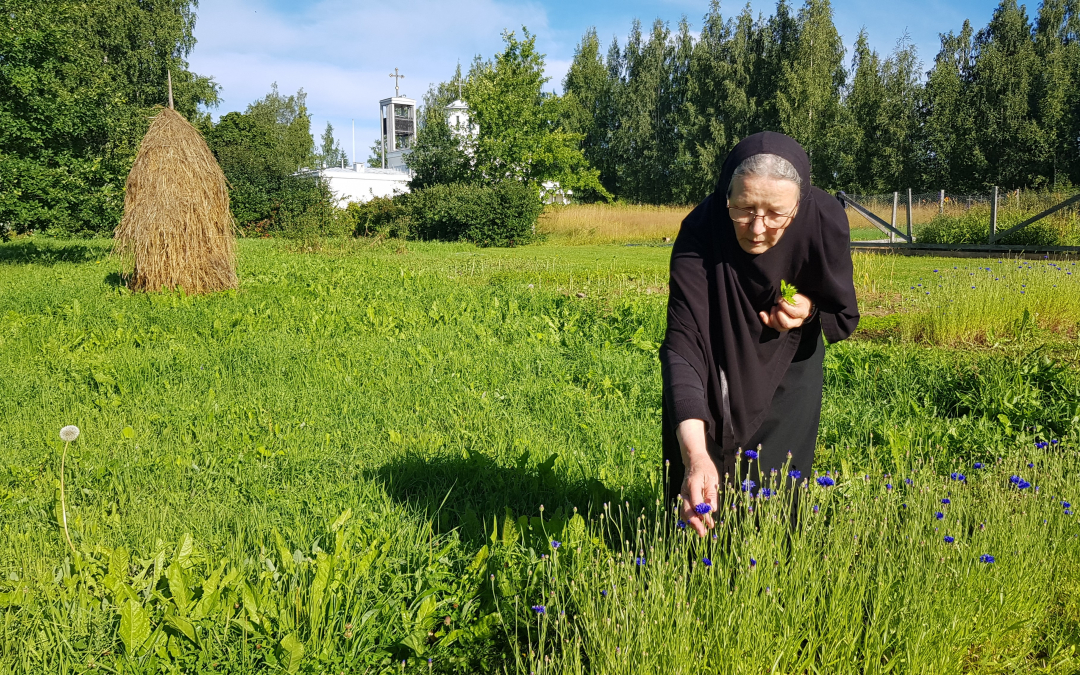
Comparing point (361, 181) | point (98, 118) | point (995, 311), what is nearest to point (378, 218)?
point (98, 118)

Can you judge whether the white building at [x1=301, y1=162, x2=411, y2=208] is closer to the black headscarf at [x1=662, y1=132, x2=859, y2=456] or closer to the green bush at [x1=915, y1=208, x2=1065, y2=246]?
the green bush at [x1=915, y1=208, x2=1065, y2=246]

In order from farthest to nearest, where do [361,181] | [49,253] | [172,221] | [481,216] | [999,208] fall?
[361,181]
[481,216]
[999,208]
[49,253]
[172,221]

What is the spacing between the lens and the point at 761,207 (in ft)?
7.23

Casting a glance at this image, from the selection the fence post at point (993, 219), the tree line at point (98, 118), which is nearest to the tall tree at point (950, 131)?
the fence post at point (993, 219)

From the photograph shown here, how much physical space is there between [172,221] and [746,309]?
1051cm

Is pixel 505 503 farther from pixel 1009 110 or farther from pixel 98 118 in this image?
pixel 1009 110

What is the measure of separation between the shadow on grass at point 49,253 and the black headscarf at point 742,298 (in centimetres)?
1644

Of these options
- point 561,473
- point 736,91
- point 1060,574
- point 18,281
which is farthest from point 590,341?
point 736,91

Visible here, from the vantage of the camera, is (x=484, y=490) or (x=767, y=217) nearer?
(x=767, y=217)

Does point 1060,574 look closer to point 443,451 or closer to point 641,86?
point 443,451

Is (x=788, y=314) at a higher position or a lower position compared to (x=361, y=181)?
lower

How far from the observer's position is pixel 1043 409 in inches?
183

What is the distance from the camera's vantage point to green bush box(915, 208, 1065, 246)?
1903 centimetres

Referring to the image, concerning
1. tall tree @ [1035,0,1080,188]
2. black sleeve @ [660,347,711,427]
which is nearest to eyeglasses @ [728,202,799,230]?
black sleeve @ [660,347,711,427]
